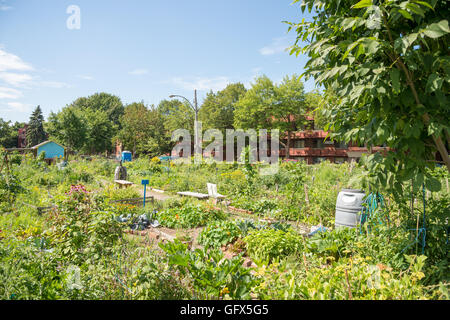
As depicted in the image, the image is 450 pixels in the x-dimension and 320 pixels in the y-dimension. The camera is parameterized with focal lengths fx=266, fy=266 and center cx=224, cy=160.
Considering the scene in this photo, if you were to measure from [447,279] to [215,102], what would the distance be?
1433 inches

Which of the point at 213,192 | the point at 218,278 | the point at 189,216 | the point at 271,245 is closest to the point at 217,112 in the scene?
the point at 213,192

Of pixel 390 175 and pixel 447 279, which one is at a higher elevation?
pixel 390 175

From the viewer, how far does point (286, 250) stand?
4.24 m

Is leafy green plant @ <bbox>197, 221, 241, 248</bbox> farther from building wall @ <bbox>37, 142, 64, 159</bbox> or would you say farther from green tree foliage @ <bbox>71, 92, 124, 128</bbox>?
green tree foliage @ <bbox>71, 92, 124, 128</bbox>

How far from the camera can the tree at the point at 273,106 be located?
32.8 meters

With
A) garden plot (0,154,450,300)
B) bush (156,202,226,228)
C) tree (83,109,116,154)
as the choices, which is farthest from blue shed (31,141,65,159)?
bush (156,202,226,228)

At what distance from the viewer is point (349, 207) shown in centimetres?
516

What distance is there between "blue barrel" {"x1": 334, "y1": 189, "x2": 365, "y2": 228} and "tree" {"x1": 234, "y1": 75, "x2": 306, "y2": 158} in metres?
28.2

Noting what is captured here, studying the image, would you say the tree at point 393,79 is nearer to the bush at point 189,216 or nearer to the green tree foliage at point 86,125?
the bush at point 189,216

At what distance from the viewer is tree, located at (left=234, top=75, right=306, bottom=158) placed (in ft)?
108

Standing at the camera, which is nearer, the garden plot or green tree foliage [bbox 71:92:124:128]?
the garden plot

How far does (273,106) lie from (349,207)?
29.4 m
